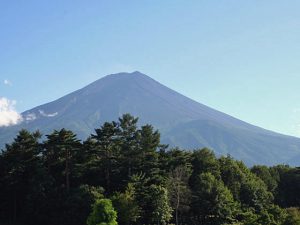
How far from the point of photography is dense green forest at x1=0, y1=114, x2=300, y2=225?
144 feet

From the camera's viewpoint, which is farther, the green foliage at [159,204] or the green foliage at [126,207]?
the green foliage at [159,204]

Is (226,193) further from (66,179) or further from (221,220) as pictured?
(66,179)

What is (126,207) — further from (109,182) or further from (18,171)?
(18,171)

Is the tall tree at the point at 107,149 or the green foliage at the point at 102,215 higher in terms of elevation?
the tall tree at the point at 107,149

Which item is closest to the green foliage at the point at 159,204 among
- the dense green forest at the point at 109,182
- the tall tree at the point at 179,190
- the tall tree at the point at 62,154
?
the dense green forest at the point at 109,182

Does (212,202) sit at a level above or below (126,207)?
above

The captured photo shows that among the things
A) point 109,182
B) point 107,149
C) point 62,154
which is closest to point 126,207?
point 109,182

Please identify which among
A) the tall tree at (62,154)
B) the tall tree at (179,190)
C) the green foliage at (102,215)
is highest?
the tall tree at (62,154)

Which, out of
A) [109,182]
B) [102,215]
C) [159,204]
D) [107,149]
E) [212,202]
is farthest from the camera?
[212,202]

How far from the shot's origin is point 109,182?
47.6 metres

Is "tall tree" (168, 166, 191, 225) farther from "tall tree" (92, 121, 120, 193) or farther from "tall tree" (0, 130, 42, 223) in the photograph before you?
"tall tree" (0, 130, 42, 223)

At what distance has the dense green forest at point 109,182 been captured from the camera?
43.8m

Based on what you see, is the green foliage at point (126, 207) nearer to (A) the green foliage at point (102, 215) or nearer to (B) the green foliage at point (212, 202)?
(A) the green foliage at point (102, 215)

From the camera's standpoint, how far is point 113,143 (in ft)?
159
